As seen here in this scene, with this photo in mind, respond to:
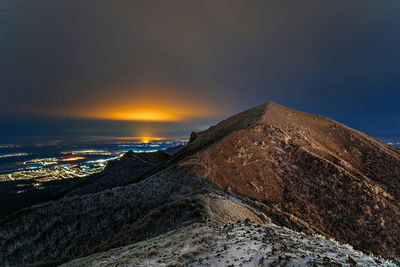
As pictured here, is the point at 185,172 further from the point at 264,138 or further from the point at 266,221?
the point at 264,138

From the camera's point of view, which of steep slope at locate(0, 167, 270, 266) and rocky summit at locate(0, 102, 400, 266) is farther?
steep slope at locate(0, 167, 270, 266)

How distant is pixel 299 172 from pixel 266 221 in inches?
465

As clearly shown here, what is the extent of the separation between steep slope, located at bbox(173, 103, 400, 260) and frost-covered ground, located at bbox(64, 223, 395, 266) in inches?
461

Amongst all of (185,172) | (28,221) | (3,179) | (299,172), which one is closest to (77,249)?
(28,221)

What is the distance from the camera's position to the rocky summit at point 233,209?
12.1 m

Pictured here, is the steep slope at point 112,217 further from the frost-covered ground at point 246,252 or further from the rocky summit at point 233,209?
the frost-covered ground at point 246,252

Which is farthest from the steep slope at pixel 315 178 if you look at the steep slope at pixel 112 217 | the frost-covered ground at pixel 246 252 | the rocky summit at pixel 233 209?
the frost-covered ground at pixel 246 252

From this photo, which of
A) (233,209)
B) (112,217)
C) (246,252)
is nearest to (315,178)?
(233,209)

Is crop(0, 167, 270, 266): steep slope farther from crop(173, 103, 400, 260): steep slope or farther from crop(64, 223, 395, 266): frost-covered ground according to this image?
crop(64, 223, 395, 266): frost-covered ground

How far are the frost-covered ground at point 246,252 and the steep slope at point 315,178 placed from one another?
1170cm

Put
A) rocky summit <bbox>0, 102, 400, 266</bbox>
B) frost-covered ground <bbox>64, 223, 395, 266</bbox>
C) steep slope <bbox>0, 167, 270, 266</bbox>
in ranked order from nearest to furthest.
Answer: frost-covered ground <bbox>64, 223, 395, 266</bbox> → rocky summit <bbox>0, 102, 400, 266</bbox> → steep slope <bbox>0, 167, 270, 266</bbox>

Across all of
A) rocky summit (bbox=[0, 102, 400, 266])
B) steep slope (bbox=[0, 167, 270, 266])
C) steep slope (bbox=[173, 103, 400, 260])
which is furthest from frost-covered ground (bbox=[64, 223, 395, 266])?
steep slope (bbox=[173, 103, 400, 260])

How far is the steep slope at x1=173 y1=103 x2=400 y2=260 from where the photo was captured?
64.5 feet

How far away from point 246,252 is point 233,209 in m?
10.0
